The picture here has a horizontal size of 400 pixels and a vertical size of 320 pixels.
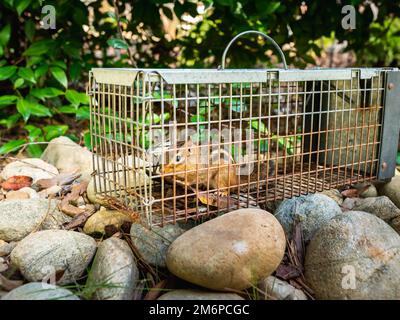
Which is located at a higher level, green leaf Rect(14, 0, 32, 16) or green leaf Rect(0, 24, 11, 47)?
green leaf Rect(14, 0, 32, 16)

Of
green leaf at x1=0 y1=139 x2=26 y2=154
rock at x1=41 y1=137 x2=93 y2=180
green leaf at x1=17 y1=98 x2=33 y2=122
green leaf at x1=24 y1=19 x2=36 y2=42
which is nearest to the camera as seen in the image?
rock at x1=41 y1=137 x2=93 y2=180

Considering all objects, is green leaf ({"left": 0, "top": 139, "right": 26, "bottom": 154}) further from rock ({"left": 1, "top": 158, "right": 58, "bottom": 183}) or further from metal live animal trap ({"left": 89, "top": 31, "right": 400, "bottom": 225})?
metal live animal trap ({"left": 89, "top": 31, "right": 400, "bottom": 225})

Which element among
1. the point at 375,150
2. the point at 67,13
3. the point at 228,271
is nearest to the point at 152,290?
the point at 228,271

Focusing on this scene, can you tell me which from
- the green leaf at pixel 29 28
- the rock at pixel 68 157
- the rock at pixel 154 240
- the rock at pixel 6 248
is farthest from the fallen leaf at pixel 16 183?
the green leaf at pixel 29 28

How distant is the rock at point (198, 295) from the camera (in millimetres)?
1576

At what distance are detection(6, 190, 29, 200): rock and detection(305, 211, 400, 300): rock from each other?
134 centimetres

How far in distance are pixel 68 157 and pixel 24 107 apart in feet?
1.67

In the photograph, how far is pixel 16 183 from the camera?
2.52 m

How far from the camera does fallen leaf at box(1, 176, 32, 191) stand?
8.14ft

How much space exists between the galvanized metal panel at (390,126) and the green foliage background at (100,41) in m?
1.09

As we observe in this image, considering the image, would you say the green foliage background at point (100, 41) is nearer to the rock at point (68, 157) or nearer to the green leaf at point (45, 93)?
the green leaf at point (45, 93)

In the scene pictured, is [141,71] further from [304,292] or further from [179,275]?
[304,292]

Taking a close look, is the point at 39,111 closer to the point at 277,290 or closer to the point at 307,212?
the point at 307,212

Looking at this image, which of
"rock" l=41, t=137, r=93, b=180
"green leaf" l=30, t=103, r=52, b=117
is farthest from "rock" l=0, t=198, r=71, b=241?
"green leaf" l=30, t=103, r=52, b=117
